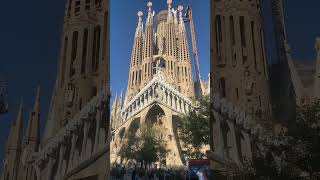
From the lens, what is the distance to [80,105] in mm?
6805

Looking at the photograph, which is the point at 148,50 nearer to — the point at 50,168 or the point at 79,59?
the point at 79,59

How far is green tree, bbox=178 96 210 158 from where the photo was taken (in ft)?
21.6

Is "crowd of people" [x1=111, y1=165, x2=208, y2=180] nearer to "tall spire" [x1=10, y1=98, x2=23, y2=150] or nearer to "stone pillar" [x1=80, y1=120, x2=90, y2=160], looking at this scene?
"stone pillar" [x1=80, y1=120, x2=90, y2=160]

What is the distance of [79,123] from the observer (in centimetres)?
670

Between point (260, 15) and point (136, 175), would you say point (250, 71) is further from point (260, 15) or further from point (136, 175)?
point (136, 175)

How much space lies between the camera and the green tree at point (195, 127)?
657 centimetres

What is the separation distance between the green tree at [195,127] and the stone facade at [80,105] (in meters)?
1.14

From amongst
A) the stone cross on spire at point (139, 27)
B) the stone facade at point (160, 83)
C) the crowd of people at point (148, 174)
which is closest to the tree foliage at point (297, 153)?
the crowd of people at point (148, 174)

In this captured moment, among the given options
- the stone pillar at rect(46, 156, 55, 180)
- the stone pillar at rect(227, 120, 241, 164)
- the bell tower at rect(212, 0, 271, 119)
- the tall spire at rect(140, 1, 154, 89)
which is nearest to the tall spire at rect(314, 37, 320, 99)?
the bell tower at rect(212, 0, 271, 119)

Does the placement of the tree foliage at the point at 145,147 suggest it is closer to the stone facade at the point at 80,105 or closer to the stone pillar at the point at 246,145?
the stone facade at the point at 80,105

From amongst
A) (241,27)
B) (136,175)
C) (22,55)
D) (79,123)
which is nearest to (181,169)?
(136,175)

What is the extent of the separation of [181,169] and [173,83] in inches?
55.6

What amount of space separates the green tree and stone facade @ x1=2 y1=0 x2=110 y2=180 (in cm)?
114

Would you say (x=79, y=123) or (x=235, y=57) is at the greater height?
(x=235, y=57)
